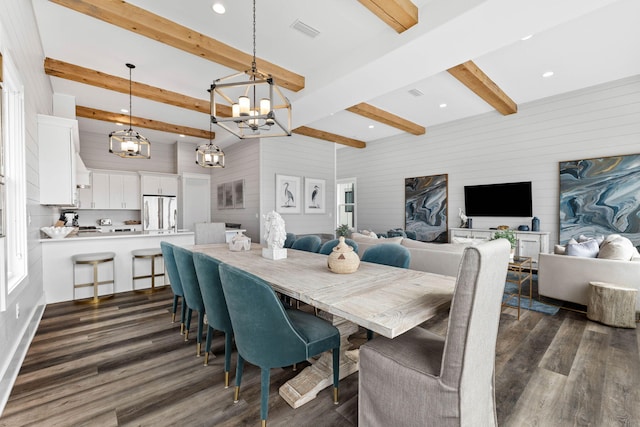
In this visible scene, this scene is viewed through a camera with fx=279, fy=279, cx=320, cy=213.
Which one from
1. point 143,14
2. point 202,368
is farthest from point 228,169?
point 202,368

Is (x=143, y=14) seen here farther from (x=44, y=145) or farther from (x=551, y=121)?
(x=551, y=121)

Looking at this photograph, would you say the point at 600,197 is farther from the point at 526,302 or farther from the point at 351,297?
the point at 351,297

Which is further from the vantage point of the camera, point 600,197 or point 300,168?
point 300,168

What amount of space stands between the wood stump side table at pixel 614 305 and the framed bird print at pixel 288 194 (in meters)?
5.26

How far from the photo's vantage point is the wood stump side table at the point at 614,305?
2826 mm

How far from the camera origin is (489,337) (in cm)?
130

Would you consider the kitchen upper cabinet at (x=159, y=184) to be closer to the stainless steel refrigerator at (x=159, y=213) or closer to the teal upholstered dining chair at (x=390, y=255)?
the stainless steel refrigerator at (x=159, y=213)

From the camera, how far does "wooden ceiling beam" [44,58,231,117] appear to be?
3.63m

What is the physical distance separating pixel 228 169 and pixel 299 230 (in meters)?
2.50

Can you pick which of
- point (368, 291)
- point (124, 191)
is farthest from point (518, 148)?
point (124, 191)

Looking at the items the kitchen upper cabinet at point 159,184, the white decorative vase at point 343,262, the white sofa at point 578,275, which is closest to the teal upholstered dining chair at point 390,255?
the white decorative vase at point 343,262

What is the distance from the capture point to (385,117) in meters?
5.76

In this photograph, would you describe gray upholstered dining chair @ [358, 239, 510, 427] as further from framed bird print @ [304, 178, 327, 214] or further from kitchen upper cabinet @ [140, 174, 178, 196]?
kitchen upper cabinet @ [140, 174, 178, 196]

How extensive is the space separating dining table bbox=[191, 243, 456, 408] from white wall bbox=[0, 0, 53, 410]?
170 centimetres
